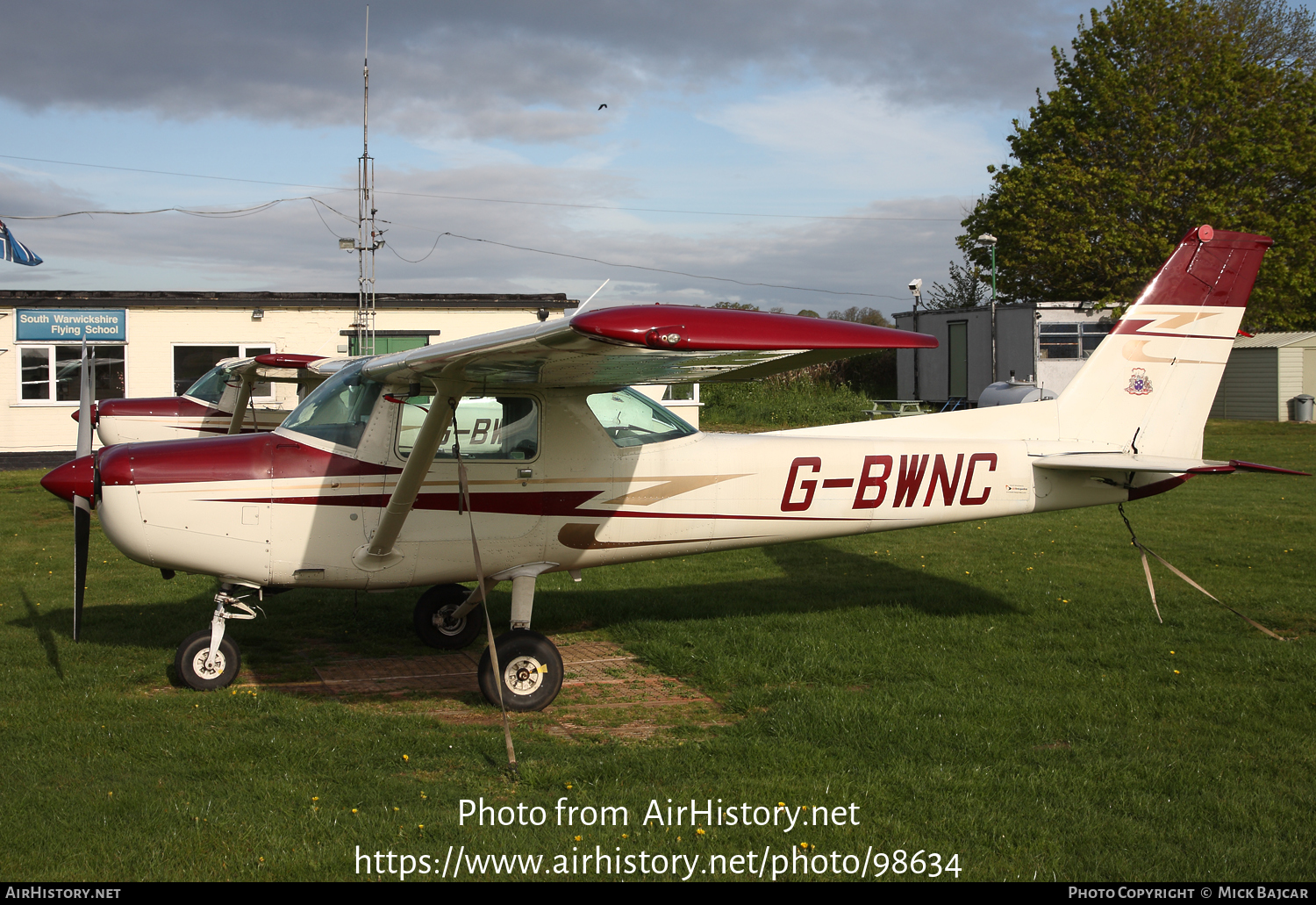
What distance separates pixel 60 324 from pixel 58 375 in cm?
112

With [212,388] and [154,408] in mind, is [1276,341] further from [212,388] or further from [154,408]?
[154,408]

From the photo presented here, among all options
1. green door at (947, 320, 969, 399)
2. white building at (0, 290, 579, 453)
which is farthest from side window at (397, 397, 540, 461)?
green door at (947, 320, 969, 399)

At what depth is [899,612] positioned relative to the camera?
784 cm

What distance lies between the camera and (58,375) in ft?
68.1

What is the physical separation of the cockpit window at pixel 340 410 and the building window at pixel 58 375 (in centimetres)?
1714

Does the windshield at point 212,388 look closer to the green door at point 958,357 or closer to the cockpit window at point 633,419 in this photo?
the cockpit window at point 633,419

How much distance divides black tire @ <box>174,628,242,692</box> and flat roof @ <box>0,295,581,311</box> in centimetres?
1631

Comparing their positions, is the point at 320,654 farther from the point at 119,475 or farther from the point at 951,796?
the point at 951,796

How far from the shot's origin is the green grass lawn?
387 cm

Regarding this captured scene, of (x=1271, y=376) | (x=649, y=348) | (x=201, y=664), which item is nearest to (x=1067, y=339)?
(x=1271, y=376)

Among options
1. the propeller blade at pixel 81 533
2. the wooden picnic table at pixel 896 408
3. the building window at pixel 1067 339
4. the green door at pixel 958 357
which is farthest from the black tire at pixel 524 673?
the green door at pixel 958 357

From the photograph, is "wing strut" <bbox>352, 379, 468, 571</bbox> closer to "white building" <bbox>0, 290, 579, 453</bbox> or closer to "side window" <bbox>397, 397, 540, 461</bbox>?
"side window" <bbox>397, 397, 540, 461</bbox>
